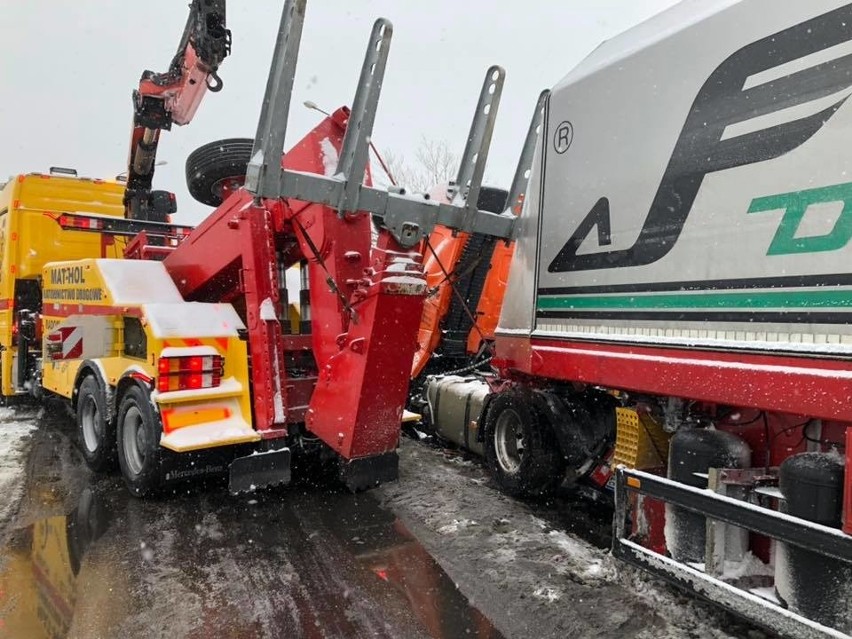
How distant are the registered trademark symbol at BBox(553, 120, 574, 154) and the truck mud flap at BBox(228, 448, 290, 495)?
111 inches

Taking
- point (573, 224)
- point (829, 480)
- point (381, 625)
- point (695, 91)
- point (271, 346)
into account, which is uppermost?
point (695, 91)

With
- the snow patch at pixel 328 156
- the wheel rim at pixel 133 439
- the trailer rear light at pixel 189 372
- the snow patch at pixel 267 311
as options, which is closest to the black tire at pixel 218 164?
the snow patch at pixel 328 156

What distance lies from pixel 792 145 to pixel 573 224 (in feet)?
4.89

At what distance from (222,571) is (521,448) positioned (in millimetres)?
2337

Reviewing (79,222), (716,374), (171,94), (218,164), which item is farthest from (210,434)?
(171,94)

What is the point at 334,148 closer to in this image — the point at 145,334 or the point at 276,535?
the point at 145,334

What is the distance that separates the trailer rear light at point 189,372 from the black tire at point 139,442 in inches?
9.7

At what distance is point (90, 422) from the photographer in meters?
5.67

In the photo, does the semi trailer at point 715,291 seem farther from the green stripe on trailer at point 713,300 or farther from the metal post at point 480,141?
the metal post at point 480,141

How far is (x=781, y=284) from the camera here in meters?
2.64

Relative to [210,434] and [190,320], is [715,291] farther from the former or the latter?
[190,320]

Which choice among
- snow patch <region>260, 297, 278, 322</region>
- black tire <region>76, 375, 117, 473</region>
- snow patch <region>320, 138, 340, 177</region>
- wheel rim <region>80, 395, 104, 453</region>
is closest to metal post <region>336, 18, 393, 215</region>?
snow patch <region>320, 138, 340, 177</region>

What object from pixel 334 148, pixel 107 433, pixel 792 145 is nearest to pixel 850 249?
pixel 792 145

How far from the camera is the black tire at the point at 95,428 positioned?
17.3 ft
